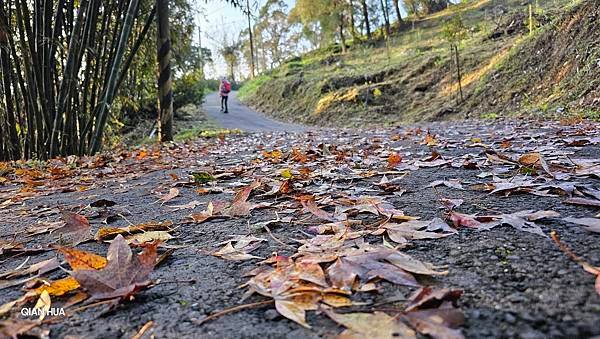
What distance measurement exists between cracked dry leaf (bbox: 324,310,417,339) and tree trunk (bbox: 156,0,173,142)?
6.33 meters

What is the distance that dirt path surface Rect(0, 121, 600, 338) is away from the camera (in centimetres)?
69

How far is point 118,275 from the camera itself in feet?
2.83

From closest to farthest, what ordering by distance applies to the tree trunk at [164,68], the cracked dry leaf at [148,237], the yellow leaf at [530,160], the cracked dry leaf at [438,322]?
the cracked dry leaf at [438,322]
the cracked dry leaf at [148,237]
the yellow leaf at [530,160]
the tree trunk at [164,68]

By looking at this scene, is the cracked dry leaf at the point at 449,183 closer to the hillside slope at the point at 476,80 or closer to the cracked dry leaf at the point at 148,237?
the cracked dry leaf at the point at 148,237

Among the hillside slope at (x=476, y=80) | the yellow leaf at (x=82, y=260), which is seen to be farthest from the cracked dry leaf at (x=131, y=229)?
the hillside slope at (x=476, y=80)

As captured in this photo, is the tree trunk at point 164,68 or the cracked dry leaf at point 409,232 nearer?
the cracked dry leaf at point 409,232

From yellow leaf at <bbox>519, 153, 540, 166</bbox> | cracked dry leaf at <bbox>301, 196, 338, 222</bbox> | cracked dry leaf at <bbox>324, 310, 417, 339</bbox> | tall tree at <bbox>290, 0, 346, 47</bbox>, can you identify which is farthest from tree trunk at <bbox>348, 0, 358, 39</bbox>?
cracked dry leaf at <bbox>324, 310, 417, 339</bbox>

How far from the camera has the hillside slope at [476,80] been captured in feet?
25.2

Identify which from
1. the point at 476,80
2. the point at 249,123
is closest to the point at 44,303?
the point at 476,80

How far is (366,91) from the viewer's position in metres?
13.1

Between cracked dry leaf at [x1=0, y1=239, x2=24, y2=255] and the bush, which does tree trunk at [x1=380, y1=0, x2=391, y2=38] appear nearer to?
the bush

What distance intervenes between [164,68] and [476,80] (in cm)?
795

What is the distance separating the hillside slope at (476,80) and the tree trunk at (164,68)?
6.26 m

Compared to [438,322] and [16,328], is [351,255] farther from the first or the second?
[16,328]
